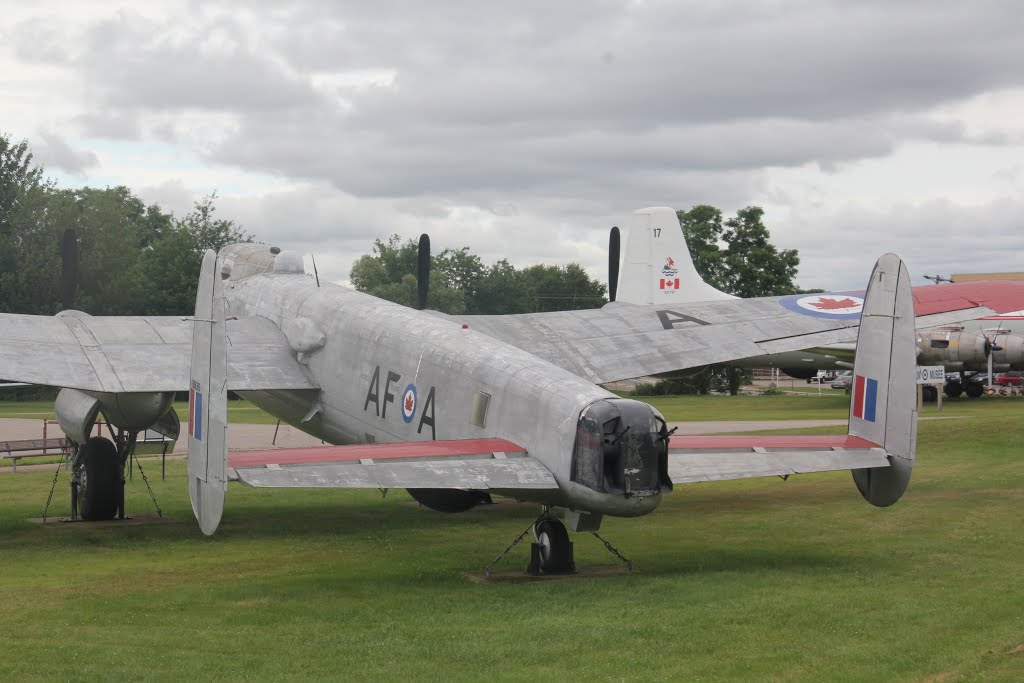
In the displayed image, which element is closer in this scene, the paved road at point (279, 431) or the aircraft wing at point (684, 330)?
the aircraft wing at point (684, 330)

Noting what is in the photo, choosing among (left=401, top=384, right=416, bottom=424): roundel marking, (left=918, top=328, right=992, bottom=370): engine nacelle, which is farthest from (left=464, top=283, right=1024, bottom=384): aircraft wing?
(left=918, top=328, right=992, bottom=370): engine nacelle

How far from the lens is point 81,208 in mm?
72375

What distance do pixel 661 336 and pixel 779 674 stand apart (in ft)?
39.5

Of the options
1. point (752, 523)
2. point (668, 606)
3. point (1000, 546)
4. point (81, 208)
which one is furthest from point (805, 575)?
point (81, 208)

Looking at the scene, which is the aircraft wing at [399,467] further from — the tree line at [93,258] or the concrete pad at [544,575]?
the tree line at [93,258]

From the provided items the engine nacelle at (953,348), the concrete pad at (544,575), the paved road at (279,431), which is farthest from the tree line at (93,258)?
the concrete pad at (544,575)

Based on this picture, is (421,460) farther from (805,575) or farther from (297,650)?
(805,575)

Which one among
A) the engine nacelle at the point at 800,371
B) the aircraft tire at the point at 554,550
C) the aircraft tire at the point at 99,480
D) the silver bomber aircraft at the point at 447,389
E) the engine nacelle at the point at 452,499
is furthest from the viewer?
the engine nacelle at the point at 800,371

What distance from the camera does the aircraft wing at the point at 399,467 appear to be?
1194 centimetres

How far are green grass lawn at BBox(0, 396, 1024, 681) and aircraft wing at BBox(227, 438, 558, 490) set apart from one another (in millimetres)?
1365

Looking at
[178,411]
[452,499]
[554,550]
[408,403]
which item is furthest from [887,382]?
[178,411]

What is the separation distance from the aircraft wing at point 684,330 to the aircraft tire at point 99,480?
264 inches

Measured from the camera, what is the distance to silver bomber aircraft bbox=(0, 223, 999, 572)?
Answer: 41.8 ft

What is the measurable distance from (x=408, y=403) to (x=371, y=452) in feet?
11.3
